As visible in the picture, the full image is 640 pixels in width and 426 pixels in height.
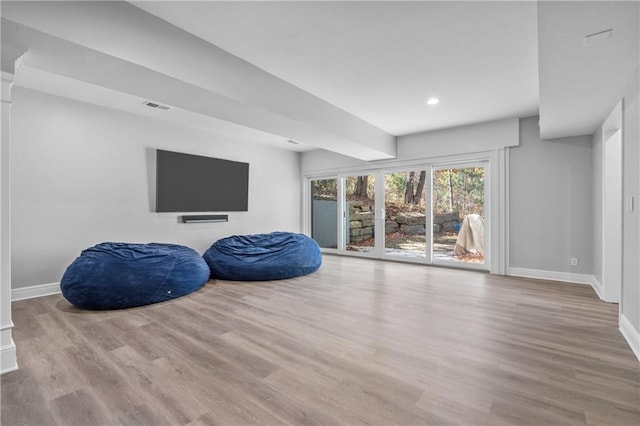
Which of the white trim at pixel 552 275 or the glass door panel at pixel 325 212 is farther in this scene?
the glass door panel at pixel 325 212

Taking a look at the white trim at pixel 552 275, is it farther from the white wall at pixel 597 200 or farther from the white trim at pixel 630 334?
the white trim at pixel 630 334

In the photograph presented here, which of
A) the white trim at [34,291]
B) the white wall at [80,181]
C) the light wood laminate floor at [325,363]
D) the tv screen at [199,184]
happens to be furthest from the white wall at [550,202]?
the white trim at [34,291]

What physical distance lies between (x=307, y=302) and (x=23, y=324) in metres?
2.59

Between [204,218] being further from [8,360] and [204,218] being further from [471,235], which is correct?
[471,235]

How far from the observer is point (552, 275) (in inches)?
178

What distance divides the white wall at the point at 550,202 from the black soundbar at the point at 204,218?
16.1 feet

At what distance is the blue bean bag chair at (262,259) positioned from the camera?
445 cm

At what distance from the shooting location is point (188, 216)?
17.0ft

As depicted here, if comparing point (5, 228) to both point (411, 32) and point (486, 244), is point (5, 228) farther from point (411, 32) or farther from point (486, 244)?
point (486, 244)

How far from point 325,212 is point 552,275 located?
4.47 metres

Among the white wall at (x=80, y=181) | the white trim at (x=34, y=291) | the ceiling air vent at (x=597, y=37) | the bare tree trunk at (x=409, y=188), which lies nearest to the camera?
the ceiling air vent at (x=597, y=37)

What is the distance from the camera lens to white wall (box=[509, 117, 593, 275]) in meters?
4.33

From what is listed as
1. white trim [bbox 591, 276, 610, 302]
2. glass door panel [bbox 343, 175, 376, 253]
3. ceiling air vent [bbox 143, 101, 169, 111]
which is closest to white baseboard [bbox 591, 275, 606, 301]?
white trim [bbox 591, 276, 610, 302]

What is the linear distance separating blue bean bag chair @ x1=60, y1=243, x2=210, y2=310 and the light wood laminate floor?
0.51ft
